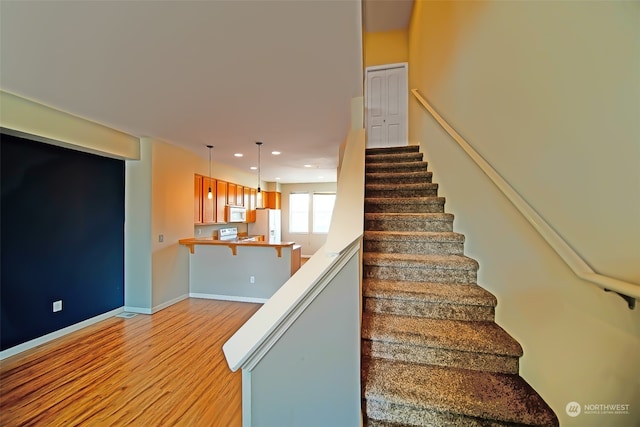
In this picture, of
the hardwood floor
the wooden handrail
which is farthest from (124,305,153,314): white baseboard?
the wooden handrail

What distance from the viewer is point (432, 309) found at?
165 cm

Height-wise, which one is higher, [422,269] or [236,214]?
[236,214]

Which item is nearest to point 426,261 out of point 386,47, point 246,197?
point 386,47

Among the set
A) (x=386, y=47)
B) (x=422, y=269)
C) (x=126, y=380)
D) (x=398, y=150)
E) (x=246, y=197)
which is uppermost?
(x=386, y=47)

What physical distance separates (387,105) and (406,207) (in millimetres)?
2672

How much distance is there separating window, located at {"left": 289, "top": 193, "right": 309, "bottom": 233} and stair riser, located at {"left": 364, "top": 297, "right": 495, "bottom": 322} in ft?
24.1

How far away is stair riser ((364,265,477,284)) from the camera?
187 cm

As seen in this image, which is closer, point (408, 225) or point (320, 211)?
point (408, 225)

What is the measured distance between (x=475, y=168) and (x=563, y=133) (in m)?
0.79

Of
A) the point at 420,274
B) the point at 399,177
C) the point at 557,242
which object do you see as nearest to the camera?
the point at 557,242

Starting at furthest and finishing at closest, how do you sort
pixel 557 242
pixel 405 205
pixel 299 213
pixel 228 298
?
pixel 299 213, pixel 228 298, pixel 405 205, pixel 557 242

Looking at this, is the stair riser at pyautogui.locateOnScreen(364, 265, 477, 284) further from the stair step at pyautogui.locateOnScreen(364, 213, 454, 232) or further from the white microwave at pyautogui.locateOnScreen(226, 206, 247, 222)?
the white microwave at pyautogui.locateOnScreen(226, 206, 247, 222)

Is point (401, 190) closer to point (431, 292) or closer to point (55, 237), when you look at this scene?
point (431, 292)

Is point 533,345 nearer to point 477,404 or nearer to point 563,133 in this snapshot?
point 477,404
